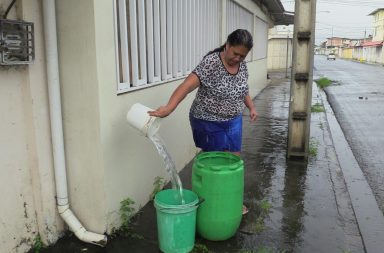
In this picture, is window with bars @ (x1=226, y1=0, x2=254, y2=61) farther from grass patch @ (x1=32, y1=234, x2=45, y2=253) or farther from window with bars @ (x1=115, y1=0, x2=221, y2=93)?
grass patch @ (x1=32, y1=234, x2=45, y2=253)

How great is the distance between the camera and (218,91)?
12.0 ft

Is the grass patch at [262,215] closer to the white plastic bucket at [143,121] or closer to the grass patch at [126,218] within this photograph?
the grass patch at [126,218]

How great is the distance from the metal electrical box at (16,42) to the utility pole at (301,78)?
162 inches

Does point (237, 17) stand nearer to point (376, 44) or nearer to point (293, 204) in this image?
point (293, 204)

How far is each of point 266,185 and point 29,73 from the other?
3.28 meters

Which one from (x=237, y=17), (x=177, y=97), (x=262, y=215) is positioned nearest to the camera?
(x=177, y=97)

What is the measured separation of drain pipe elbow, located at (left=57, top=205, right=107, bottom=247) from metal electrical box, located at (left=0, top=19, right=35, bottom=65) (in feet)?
4.45

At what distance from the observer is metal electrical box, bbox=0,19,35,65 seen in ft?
8.96

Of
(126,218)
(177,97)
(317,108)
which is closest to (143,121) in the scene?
(177,97)

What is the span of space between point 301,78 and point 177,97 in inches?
125

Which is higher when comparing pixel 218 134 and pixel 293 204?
pixel 218 134

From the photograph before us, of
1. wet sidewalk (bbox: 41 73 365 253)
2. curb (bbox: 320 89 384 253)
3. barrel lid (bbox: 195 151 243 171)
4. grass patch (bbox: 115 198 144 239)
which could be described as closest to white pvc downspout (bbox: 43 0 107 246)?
wet sidewalk (bbox: 41 73 365 253)

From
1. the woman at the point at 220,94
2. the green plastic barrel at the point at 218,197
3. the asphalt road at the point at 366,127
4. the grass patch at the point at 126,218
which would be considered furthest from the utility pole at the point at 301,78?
the grass patch at the point at 126,218

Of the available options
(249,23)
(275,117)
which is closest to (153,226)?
(275,117)
